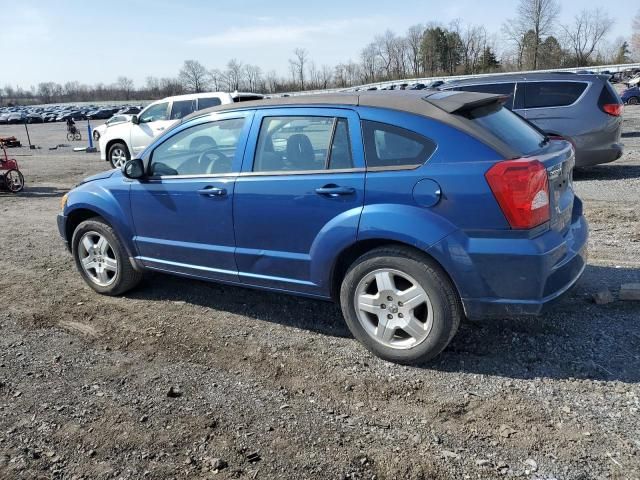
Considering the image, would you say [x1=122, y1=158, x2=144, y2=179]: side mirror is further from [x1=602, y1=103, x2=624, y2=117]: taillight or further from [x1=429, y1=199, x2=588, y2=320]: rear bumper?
[x1=602, y1=103, x2=624, y2=117]: taillight

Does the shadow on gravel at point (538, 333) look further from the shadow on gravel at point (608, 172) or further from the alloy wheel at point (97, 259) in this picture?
the shadow on gravel at point (608, 172)

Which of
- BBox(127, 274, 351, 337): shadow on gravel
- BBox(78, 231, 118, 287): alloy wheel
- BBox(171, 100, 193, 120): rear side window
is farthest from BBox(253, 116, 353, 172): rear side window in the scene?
BBox(171, 100, 193, 120): rear side window

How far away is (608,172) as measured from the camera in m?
10.4

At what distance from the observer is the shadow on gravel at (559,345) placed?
3467 millimetres

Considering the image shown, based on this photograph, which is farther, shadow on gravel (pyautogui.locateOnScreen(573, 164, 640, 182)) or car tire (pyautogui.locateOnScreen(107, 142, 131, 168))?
car tire (pyautogui.locateOnScreen(107, 142, 131, 168))

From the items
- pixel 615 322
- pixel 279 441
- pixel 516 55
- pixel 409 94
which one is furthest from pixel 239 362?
pixel 516 55

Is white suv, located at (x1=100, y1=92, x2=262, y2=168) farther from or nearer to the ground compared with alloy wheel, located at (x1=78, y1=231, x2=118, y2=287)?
farther from the ground

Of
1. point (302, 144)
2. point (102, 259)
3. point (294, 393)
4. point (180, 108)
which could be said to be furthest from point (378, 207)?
point (180, 108)

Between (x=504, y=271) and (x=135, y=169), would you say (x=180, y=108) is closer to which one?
(x=135, y=169)

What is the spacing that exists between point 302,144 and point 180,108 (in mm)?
11329

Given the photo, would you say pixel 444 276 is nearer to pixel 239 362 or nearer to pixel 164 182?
pixel 239 362

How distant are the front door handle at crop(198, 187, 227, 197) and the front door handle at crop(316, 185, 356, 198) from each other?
33.6 inches

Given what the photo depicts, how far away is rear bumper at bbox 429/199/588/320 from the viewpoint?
10.5 ft

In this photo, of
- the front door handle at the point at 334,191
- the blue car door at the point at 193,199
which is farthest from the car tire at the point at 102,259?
the front door handle at the point at 334,191
